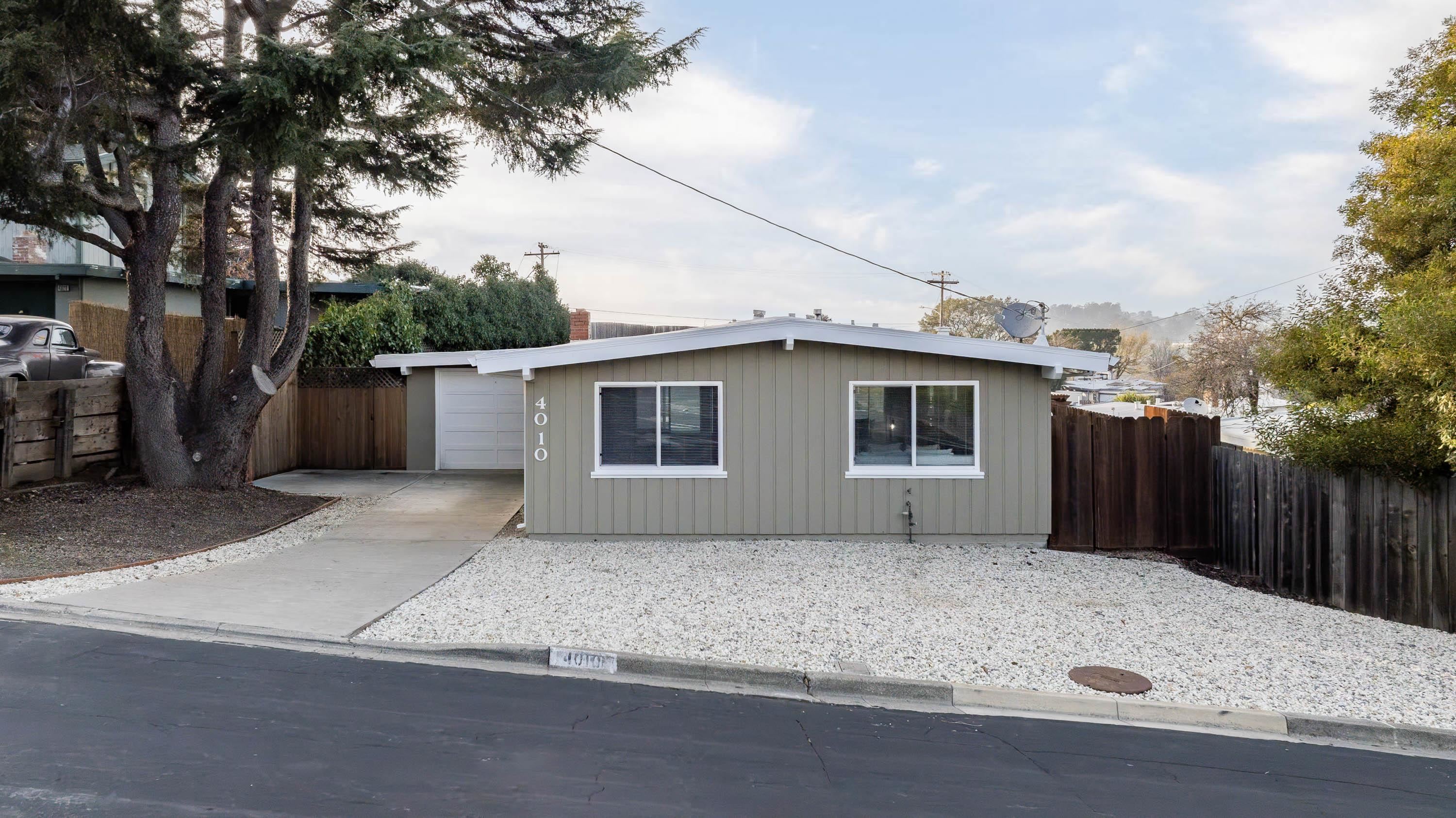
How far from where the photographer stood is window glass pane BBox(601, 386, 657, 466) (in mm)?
10383

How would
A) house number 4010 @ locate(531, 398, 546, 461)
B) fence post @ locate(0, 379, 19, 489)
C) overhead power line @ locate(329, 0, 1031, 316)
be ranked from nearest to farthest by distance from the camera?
house number 4010 @ locate(531, 398, 546, 461), fence post @ locate(0, 379, 19, 489), overhead power line @ locate(329, 0, 1031, 316)

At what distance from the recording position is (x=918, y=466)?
10422mm

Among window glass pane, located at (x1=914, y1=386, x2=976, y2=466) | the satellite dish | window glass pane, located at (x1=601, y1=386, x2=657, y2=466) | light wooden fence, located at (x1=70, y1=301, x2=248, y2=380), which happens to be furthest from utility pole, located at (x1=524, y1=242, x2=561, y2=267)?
window glass pane, located at (x1=914, y1=386, x2=976, y2=466)

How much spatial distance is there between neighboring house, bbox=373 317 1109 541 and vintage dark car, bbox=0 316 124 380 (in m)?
7.68

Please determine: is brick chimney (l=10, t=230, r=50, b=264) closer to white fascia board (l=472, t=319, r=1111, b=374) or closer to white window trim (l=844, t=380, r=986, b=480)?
white fascia board (l=472, t=319, r=1111, b=374)

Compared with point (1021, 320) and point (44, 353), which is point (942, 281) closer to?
point (1021, 320)

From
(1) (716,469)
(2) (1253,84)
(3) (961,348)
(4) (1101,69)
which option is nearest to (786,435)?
(1) (716,469)

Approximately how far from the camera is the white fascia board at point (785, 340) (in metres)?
9.97

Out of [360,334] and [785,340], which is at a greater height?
[360,334]

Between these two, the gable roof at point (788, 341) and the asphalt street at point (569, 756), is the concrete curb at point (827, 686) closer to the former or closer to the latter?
the asphalt street at point (569, 756)

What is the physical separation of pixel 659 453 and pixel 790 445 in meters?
1.56

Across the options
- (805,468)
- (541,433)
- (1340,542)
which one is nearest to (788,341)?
(805,468)

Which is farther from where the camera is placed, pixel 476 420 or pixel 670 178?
pixel 670 178

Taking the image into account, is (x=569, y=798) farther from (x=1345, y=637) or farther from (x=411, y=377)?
(x=411, y=377)
